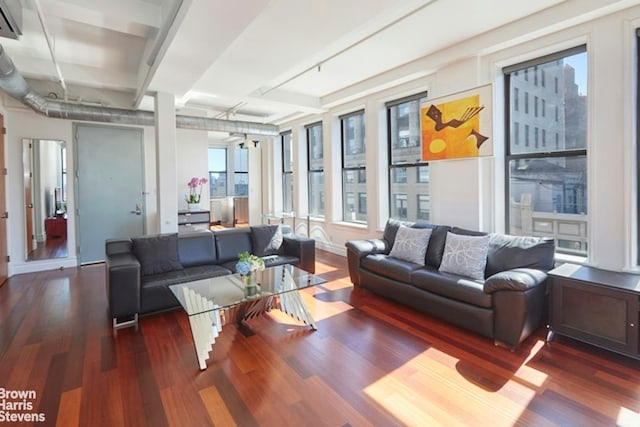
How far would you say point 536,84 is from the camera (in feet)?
11.8

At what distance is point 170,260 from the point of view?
3.75m

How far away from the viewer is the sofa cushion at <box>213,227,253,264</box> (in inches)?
167

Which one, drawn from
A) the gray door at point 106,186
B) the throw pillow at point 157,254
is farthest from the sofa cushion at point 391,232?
the gray door at point 106,186

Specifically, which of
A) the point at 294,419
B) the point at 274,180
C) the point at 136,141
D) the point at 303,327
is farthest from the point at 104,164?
the point at 294,419

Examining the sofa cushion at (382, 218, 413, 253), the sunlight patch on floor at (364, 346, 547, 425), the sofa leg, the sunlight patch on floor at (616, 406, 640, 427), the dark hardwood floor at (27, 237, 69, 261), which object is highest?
the sofa cushion at (382, 218, 413, 253)

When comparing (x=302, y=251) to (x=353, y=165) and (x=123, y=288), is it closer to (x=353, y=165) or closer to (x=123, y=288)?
(x=123, y=288)

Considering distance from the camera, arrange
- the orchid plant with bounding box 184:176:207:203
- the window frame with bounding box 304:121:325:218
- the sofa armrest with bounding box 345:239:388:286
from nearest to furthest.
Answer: the sofa armrest with bounding box 345:239:388:286, the orchid plant with bounding box 184:176:207:203, the window frame with bounding box 304:121:325:218

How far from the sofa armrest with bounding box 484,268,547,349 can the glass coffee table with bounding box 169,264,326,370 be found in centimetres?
150

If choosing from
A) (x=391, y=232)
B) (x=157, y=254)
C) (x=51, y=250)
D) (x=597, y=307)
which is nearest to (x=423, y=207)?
(x=391, y=232)

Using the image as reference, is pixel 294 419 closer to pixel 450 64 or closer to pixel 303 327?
pixel 303 327

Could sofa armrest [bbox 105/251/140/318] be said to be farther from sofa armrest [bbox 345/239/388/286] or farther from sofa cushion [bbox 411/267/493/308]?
sofa cushion [bbox 411/267/493/308]

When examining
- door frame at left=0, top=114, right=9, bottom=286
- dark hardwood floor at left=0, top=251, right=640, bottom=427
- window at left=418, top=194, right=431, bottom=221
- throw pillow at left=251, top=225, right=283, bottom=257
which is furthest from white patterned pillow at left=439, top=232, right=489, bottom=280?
door frame at left=0, top=114, right=9, bottom=286

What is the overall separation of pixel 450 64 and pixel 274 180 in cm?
517

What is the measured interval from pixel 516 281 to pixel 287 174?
6403 mm
